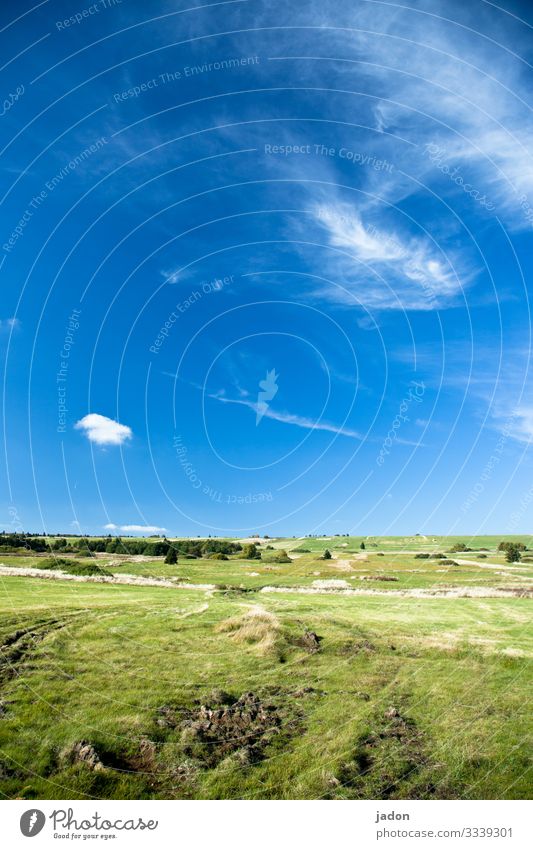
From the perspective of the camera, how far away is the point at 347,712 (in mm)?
19844

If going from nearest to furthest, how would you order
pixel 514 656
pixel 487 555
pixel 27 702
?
pixel 27 702 < pixel 514 656 < pixel 487 555

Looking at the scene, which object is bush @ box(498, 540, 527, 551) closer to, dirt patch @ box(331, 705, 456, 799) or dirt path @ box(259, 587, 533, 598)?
dirt path @ box(259, 587, 533, 598)

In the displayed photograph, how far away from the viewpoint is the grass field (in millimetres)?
16031

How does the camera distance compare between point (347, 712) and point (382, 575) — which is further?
point (382, 575)

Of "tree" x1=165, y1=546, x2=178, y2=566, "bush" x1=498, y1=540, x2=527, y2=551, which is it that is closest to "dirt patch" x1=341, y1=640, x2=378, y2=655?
"tree" x1=165, y1=546, x2=178, y2=566

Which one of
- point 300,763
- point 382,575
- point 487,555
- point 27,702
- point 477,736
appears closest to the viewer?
point 300,763

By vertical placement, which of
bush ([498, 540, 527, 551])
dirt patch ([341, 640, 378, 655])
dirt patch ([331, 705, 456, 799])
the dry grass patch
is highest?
bush ([498, 540, 527, 551])

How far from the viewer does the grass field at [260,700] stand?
16.0 m

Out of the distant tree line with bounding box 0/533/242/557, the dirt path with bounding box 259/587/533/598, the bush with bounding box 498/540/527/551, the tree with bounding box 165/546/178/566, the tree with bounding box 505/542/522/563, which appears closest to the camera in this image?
the dirt path with bounding box 259/587/533/598

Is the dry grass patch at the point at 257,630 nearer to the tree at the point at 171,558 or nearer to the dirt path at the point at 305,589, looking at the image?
the dirt path at the point at 305,589

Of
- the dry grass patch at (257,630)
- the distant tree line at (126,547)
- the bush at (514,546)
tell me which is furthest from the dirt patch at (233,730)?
the bush at (514,546)

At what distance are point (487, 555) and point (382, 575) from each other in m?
39.5
